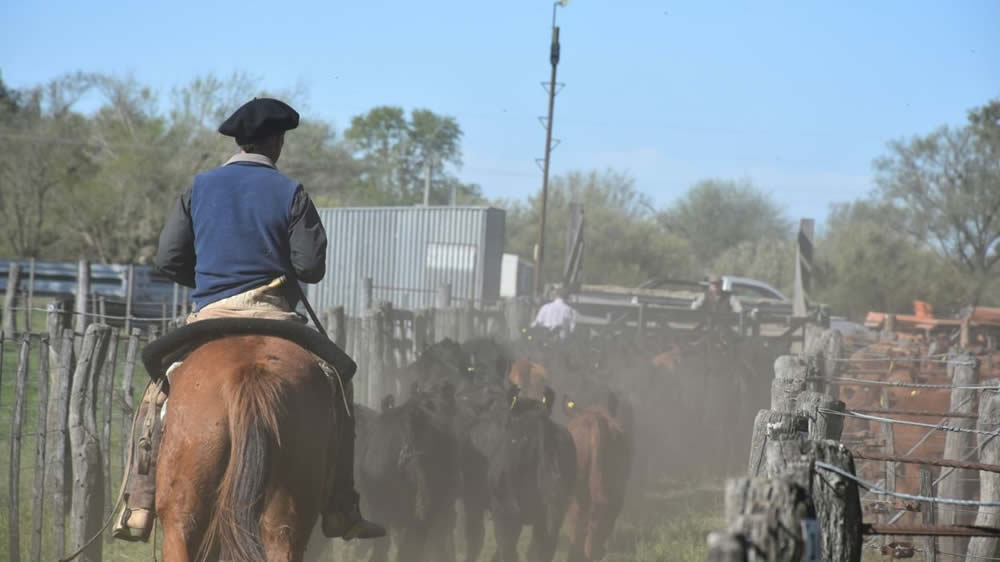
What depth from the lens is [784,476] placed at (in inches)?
122

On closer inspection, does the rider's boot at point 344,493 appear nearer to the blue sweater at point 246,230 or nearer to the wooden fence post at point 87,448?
the blue sweater at point 246,230

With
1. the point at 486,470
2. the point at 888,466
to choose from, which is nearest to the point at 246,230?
the point at 486,470

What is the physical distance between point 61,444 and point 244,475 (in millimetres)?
3859

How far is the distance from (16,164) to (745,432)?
30.0 metres

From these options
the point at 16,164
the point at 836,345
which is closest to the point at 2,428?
the point at 836,345

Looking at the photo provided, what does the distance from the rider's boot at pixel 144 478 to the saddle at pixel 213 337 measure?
159 millimetres

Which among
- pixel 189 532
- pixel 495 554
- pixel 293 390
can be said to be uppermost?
pixel 293 390

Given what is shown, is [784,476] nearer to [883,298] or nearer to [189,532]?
[189,532]

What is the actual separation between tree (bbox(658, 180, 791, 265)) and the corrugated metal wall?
53799 millimetres

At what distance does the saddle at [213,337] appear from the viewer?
550 centimetres

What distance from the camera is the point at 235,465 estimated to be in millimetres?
4871

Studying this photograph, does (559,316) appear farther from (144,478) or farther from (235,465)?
(235,465)

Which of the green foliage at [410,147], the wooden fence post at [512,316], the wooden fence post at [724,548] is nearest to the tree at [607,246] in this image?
the green foliage at [410,147]

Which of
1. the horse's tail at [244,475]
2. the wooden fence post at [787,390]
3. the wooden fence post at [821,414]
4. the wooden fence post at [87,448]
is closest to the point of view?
the horse's tail at [244,475]
